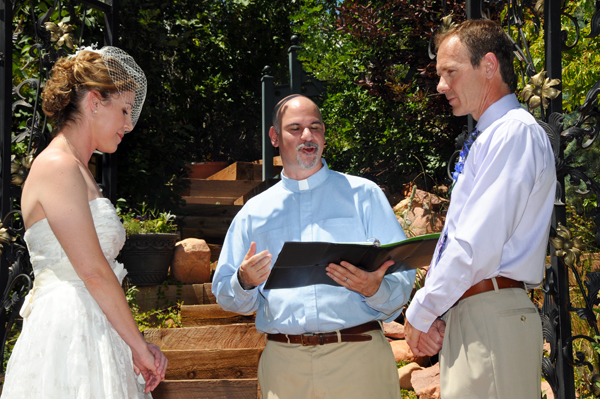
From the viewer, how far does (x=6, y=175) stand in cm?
303

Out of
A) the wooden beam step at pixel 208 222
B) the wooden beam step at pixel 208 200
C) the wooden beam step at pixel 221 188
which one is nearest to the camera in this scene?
the wooden beam step at pixel 208 222

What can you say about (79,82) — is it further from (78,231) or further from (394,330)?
(394,330)

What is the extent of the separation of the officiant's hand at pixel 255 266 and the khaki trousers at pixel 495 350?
80 cm

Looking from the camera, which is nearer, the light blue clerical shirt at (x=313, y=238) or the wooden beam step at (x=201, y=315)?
the light blue clerical shirt at (x=313, y=238)

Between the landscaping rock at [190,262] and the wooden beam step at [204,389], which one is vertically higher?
the landscaping rock at [190,262]

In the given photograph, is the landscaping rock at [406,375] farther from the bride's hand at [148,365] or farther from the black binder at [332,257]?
Answer: the bride's hand at [148,365]

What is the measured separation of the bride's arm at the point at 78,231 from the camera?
6.72 feet

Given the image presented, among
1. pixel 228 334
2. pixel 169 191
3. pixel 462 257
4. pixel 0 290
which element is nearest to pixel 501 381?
pixel 462 257

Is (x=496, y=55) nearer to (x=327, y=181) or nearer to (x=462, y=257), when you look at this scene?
(x=462, y=257)

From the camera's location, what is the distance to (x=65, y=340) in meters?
2.13

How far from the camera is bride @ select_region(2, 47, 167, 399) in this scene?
207 centimetres

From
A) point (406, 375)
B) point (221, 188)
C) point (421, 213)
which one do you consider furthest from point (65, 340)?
point (221, 188)

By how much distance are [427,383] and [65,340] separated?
3125mm

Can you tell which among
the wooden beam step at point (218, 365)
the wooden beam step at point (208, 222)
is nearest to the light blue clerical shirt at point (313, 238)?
the wooden beam step at point (218, 365)
